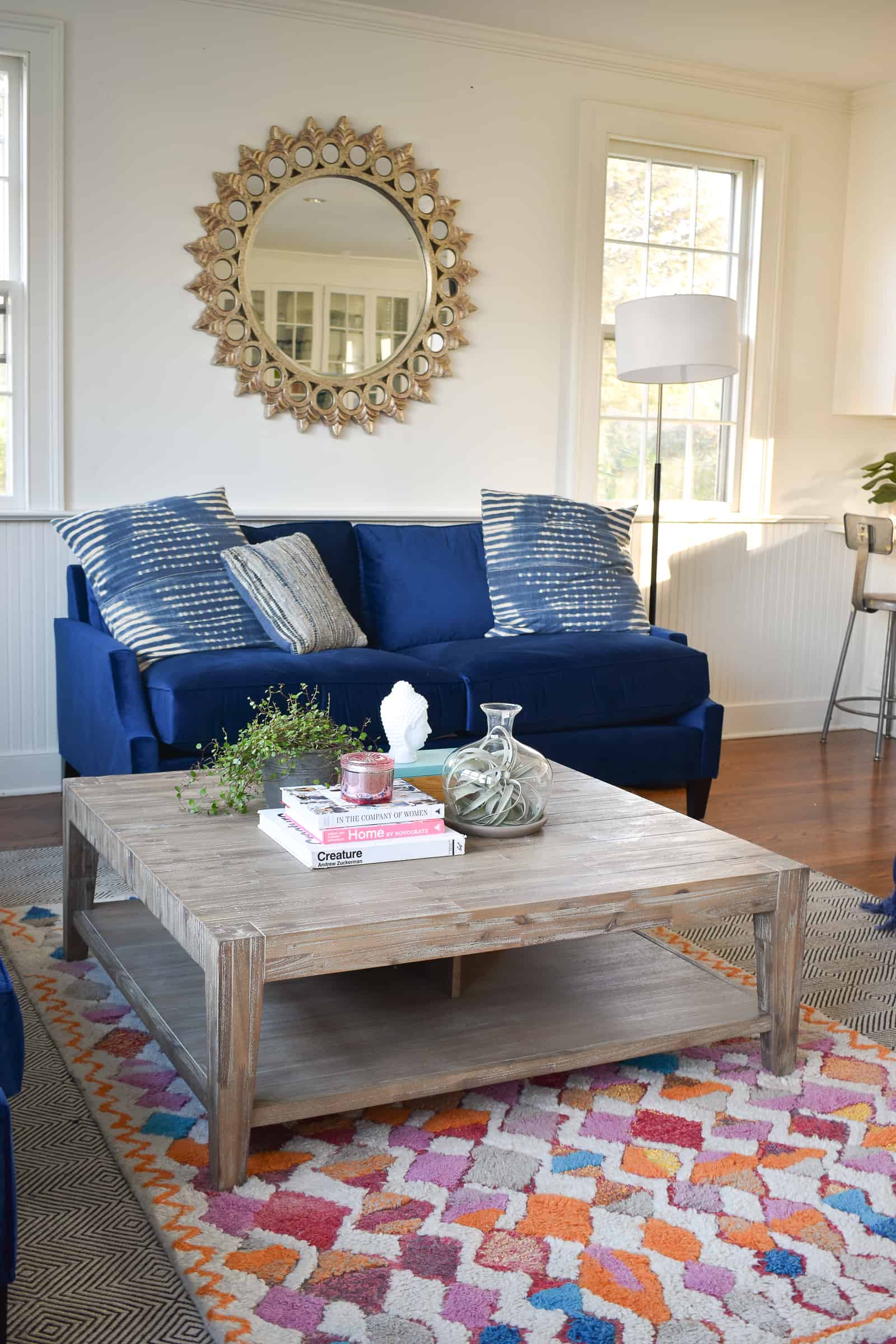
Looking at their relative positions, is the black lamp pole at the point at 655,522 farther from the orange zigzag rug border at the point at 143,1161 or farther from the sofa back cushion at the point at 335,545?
the orange zigzag rug border at the point at 143,1161

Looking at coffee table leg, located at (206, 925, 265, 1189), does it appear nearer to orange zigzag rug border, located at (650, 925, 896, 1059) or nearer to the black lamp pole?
orange zigzag rug border, located at (650, 925, 896, 1059)

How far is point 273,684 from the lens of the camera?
3.47 m

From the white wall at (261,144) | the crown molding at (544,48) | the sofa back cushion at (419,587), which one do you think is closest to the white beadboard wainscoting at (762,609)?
the sofa back cushion at (419,587)

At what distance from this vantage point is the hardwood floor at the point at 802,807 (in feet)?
12.0

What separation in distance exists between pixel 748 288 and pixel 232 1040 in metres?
4.48

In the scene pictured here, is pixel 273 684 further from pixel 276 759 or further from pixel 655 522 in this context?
pixel 655 522

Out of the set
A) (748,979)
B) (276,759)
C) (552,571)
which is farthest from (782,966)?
(552,571)

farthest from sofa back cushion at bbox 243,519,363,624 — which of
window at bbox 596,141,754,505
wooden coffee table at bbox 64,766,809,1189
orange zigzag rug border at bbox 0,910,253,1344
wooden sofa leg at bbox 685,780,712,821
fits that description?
orange zigzag rug border at bbox 0,910,253,1344

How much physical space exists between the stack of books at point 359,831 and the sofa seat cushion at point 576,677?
1.55m

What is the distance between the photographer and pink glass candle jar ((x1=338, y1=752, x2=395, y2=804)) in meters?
2.17

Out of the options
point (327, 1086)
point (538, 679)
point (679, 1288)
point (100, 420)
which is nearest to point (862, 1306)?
point (679, 1288)

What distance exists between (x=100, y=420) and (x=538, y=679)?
1.75 meters

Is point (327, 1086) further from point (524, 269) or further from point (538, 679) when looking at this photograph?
point (524, 269)

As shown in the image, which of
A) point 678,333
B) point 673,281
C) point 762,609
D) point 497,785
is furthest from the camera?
point 762,609
